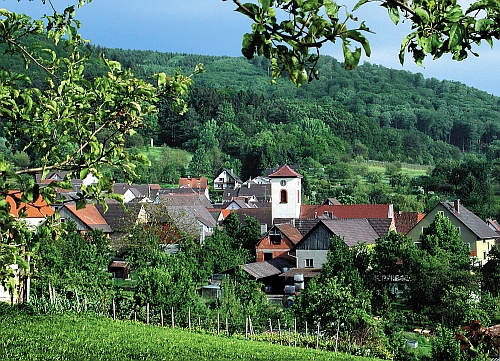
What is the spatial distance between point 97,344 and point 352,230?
27517 mm

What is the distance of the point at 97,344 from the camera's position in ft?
40.6

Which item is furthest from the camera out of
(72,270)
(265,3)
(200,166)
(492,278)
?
(200,166)

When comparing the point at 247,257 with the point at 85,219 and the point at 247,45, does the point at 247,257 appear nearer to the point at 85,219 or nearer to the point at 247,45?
the point at 85,219

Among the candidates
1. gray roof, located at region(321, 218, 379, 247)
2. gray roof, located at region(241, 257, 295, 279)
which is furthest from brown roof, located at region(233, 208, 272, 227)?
gray roof, located at region(241, 257, 295, 279)

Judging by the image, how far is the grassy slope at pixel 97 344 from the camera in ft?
35.5

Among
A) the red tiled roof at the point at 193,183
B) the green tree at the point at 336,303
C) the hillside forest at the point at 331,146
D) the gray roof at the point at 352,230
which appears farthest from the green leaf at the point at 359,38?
the red tiled roof at the point at 193,183

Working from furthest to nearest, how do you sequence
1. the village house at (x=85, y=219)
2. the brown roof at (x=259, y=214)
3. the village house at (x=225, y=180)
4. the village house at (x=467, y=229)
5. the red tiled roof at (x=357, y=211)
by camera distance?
the village house at (x=225, y=180) < the brown roof at (x=259, y=214) < the red tiled roof at (x=357, y=211) < the village house at (x=85, y=219) < the village house at (x=467, y=229)

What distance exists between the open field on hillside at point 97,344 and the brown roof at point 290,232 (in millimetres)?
25192

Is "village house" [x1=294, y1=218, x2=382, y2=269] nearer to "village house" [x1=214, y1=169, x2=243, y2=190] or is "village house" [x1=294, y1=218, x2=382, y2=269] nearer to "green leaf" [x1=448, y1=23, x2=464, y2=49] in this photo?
"green leaf" [x1=448, y1=23, x2=464, y2=49]

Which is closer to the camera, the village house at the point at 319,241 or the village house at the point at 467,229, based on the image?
the village house at the point at 319,241

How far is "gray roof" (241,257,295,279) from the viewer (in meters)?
34.4

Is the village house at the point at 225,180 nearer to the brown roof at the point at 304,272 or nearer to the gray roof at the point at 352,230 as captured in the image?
the gray roof at the point at 352,230

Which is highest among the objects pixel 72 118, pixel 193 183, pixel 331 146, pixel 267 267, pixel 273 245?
pixel 331 146

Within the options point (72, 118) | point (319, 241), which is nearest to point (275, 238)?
point (319, 241)
